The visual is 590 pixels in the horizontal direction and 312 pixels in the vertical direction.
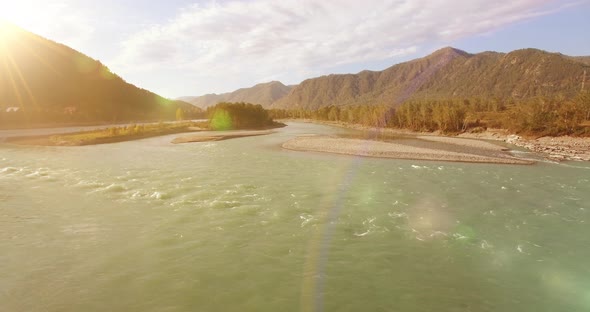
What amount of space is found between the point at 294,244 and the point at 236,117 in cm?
13054

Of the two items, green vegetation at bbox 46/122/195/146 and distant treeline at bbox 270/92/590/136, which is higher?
distant treeline at bbox 270/92/590/136

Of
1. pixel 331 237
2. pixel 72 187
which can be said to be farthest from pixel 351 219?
pixel 72 187

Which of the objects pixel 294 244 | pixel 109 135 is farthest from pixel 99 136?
pixel 294 244

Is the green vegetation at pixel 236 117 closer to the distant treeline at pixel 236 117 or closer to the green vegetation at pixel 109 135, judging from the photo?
the distant treeline at pixel 236 117

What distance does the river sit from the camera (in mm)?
12227

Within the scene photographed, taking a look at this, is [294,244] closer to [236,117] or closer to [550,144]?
[550,144]

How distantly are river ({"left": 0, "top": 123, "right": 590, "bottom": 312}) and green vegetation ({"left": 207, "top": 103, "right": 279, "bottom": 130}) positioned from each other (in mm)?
99461

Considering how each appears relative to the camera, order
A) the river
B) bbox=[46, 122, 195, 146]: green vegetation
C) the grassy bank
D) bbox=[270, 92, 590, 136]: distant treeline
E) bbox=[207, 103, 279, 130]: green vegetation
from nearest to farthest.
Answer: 1. the river
2. the grassy bank
3. bbox=[46, 122, 195, 146]: green vegetation
4. bbox=[270, 92, 590, 136]: distant treeline
5. bbox=[207, 103, 279, 130]: green vegetation

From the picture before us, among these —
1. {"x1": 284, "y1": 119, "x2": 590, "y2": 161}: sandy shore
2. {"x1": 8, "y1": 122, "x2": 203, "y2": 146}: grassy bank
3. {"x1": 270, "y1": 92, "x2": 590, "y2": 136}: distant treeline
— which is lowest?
{"x1": 284, "y1": 119, "x2": 590, "y2": 161}: sandy shore

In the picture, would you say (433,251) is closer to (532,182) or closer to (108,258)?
(108,258)

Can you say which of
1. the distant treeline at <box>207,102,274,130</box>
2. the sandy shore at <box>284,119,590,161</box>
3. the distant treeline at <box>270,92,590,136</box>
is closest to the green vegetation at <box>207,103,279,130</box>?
the distant treeline at <box>207,102,274,130</box>

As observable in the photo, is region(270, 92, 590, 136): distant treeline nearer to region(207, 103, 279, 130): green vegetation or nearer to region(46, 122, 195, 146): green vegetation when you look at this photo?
region(207, 103, 279, 130): green vegetation

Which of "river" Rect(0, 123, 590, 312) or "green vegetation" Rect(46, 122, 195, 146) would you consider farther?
"green vegetation" Rect(46, 122, 195, 146)

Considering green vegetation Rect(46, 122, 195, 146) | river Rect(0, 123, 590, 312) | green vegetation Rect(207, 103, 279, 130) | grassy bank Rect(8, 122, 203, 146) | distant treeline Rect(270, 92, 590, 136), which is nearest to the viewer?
river Rect(0, 123, 590, 312)
